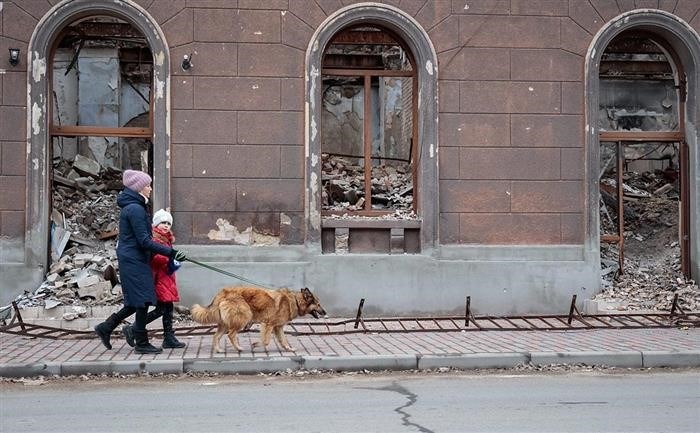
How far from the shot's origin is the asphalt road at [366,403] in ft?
20.5

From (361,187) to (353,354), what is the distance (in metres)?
5.43

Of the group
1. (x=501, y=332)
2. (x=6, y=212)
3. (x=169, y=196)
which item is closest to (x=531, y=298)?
(x=501, y=332)

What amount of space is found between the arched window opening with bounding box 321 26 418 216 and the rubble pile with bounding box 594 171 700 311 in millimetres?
3714

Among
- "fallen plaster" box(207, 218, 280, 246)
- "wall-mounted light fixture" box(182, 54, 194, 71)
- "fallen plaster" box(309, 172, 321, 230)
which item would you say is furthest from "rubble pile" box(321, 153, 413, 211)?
"wall-mounted light fixture" box(182, 54, 194, 71)

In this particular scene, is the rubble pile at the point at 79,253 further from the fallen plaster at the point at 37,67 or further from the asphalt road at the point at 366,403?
the asphalt road at the point at 366,403

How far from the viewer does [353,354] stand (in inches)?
366

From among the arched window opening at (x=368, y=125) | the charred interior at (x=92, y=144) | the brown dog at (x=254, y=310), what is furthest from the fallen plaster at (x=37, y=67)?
the brown dog at (x=254, y=310)

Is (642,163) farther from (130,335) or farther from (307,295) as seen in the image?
(130,335)

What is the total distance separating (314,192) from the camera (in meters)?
13.0

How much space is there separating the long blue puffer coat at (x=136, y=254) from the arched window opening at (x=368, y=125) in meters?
4.73

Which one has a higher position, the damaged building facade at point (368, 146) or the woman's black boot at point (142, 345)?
the damaged building facade at point (368, 146)

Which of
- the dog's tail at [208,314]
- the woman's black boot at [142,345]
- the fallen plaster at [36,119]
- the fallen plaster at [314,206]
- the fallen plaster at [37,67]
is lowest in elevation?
the woman's black boot at [142,345]

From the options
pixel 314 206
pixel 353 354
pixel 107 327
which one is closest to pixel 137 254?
pixel 107 327

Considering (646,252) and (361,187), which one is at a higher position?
(361,187)
